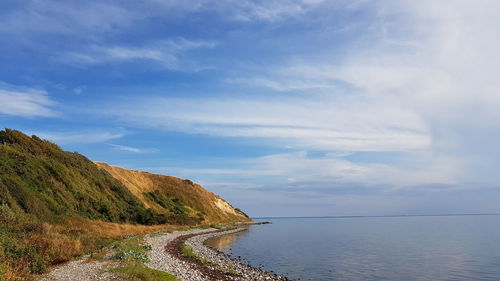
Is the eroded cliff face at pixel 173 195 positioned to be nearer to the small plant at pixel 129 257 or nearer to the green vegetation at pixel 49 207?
the green vegetation at pixel 49 207

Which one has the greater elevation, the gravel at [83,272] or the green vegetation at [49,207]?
the green vegetation at [49,207]

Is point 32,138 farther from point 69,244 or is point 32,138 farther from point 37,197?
point 69,244

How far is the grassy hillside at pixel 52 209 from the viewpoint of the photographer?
2072 cm

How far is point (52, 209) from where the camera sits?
138ft

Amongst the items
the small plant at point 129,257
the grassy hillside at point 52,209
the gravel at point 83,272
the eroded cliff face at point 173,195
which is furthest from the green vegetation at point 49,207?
the eroded cliff face at point 173,195

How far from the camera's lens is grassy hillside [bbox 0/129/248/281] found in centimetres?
2072

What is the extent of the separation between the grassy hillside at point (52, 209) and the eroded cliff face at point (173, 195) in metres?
3.35

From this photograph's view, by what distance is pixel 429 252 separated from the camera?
45.3 m

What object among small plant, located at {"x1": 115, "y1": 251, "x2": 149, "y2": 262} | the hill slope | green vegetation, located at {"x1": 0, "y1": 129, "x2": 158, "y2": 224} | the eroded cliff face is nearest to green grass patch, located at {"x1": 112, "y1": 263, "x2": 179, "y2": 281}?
small plant, located at {"x1": 115, "y1": 251, "x2": 149, "y2": 262}

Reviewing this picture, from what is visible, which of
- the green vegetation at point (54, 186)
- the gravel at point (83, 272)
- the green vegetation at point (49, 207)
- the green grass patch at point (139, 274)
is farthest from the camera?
the green vegetation at point (54, 186)

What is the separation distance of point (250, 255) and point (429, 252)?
2122cm

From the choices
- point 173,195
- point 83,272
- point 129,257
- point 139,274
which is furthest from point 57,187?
point 173,195

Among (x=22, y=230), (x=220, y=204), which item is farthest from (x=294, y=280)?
(x=220, y=204)

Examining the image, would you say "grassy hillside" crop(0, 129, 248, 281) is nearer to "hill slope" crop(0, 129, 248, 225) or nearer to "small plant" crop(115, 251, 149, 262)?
"hill slope" crop(0, 129, 248, 225)
